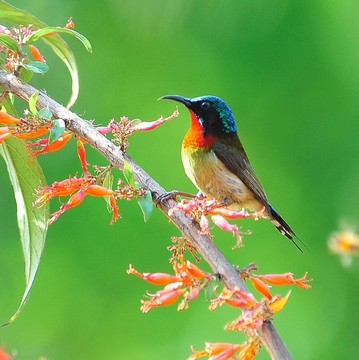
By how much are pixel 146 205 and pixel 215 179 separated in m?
1.70

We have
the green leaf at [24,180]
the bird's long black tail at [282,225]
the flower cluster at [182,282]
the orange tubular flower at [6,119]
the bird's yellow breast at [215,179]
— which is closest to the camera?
the flower cluster at [182,282]

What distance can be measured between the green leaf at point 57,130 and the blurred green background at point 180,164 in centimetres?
417

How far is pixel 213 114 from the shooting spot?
3.30 metres

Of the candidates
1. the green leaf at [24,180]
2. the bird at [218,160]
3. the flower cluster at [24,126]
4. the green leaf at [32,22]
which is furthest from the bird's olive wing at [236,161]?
the flower cluster at [24,126]

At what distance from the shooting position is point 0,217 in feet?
20.4

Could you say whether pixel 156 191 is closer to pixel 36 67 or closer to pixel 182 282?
pixel 182 282

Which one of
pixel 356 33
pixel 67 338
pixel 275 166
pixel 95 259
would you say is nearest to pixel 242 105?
pixel 275 166

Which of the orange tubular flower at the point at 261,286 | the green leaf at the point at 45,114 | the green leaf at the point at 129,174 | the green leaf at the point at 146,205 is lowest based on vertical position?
the orange tubular flower at the point at 261,286

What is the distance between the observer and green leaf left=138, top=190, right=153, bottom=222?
154 cm

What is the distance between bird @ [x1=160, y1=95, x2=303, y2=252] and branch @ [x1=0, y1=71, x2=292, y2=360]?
1376mm

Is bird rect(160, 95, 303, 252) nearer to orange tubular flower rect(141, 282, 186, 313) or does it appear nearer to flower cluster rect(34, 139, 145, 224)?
flower cluster rect(34, 139, 145, 224)

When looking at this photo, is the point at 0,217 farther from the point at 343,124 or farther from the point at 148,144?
the point at 343,124

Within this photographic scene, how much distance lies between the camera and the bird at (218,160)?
315cm

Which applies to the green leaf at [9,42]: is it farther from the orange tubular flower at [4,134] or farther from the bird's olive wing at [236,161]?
the bird's olive wing at [236,161]
